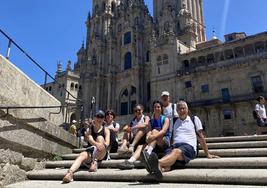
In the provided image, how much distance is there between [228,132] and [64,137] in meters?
23.7

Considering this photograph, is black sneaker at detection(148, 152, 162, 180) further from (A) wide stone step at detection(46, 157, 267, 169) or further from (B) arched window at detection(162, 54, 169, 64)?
(B) arched window at detection(162, 54, 169, 64)

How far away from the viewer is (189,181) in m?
4.53

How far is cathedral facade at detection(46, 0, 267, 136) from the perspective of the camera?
28.3 m

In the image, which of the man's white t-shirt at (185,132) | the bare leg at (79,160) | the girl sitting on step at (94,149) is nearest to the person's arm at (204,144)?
the man's white t-shirt at (185,132)

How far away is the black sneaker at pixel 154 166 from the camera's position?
4.50 m

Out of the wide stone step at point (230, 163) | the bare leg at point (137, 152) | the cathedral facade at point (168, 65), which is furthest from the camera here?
the cathedral facade at point (168, 65)

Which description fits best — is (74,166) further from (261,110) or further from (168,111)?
(261,110)

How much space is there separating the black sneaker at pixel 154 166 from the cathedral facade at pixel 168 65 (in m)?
22.6

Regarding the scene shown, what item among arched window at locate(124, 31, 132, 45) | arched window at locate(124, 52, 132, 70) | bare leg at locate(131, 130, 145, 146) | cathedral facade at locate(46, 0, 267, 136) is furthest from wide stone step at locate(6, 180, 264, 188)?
arched window at locate(124, 31, 132, 45)

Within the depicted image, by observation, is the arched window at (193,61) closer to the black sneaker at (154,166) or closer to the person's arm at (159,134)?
the person's arm at (159,134)

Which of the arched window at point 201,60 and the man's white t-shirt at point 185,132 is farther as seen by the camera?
the arched window at point 201,60

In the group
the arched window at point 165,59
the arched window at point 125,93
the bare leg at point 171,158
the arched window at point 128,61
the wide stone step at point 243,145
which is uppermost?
the arched window at point 128,61

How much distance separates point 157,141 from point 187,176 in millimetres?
1561

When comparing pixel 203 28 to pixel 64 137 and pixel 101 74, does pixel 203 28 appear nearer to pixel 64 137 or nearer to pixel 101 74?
pixel 101 74
